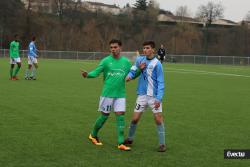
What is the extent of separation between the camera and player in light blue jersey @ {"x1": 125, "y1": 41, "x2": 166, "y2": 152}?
7.98 metres

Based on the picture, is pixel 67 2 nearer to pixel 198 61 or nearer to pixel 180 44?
pixel 180 44

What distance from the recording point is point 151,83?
8.08 m

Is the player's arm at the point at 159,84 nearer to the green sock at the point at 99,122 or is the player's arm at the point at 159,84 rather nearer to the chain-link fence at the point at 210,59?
the green sock at the point at 99,122

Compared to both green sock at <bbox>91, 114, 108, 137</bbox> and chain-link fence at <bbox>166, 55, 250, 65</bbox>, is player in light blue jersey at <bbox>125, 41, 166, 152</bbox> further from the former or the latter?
chain-link fence at <bbox>166, 55, 250, 65</bbox>

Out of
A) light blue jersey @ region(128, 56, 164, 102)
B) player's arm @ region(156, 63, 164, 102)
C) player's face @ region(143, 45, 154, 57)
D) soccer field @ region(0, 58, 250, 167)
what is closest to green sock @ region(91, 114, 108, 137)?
soccer field @ region(0, 58, 250, 167)

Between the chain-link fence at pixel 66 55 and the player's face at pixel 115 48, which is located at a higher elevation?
the player's face at pixel 115 48

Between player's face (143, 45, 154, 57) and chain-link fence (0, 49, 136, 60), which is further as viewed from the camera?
chain-link fence (0, 49, 136, 60)

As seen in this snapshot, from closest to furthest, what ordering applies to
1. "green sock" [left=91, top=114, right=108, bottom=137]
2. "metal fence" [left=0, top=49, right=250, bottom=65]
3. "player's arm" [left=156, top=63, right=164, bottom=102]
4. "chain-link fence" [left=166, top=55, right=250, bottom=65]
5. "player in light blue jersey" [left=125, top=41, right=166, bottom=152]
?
"player's arm" [left=156, top=63, right=164, bottom=102] < "player in light blue jersey" [left=125, top=41, right=166, bottom=152] < "green sock" [left=91, top=114, right=108, bottom=137] < "chain-link fence" [left=166, top=55, right=250, bottom=65] < "metal fence" [left=0, top=49, right=250, bottom=65]

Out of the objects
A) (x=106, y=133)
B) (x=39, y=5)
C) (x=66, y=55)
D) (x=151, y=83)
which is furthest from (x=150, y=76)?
(x=39, y=5)

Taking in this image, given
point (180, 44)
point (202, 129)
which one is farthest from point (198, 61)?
point (202, 129)

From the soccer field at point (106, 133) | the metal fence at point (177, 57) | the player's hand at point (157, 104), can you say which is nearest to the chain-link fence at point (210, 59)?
the metal fence at point (177, 57)

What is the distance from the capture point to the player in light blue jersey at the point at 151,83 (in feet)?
26.2

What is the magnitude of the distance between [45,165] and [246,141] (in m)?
4.01

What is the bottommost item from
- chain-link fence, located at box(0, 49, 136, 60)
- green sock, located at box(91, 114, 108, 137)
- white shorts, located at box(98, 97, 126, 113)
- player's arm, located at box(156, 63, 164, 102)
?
chain-link fence, located at box(0, 49, 136, 60)
